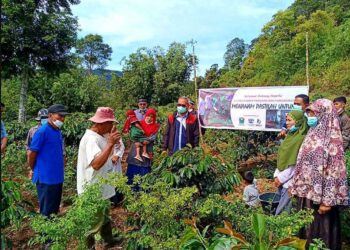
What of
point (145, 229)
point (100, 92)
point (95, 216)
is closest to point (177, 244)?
point (145, 229)

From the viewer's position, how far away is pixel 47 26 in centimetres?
1237

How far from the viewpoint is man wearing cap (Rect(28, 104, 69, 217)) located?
304cm

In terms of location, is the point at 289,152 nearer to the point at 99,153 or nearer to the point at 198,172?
the point at 198,172

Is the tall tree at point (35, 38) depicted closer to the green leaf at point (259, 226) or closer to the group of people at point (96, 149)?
the group of people at point (96, 149)

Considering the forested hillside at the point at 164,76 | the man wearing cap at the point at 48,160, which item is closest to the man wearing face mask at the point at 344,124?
the man wearing cap at the point at 48,160

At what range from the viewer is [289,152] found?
3152 mm

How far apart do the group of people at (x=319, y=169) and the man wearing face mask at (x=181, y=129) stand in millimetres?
1252

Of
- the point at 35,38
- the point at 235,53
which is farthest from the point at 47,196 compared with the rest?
the point at 235,53

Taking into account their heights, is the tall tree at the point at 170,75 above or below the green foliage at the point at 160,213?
above

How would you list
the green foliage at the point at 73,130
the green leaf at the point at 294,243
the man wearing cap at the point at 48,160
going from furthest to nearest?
the green foliage at the point at 73,130, the man wearing cap at the point at 48,160, the green leaf at the point at 294,243

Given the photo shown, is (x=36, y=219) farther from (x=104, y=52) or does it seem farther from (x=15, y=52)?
(x=104, y=52)

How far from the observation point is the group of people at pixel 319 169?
8.66 ft

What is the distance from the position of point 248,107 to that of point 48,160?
3.32 meters

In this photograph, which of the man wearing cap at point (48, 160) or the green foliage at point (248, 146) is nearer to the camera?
the man wearing cap at point (48, 160)
